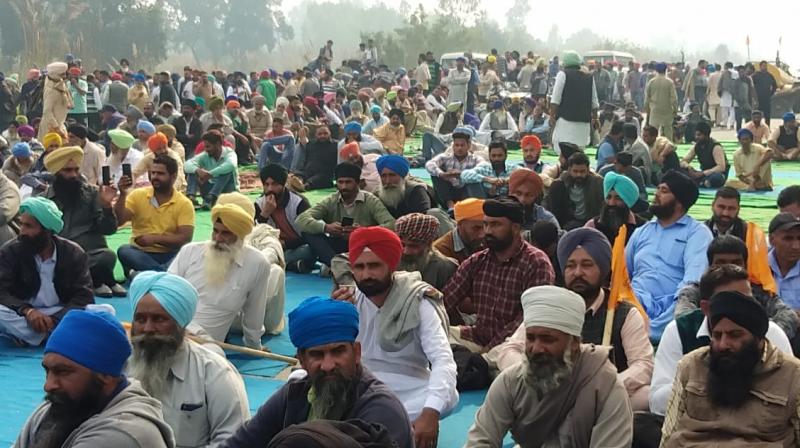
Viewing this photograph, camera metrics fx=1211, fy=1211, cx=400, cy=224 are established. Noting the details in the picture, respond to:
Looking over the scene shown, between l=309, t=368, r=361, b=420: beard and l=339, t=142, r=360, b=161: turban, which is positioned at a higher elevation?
l=309, t=368, r=361, b=420: beard

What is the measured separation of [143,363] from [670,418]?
1704 millimetres

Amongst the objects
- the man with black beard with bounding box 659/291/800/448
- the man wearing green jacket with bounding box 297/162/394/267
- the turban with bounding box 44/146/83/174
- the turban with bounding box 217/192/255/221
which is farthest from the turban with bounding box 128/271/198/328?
the man wearing green jacket with bounding box 297/162/394/267

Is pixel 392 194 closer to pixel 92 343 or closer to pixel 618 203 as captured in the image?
pixel 618 203

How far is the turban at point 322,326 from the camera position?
339cm

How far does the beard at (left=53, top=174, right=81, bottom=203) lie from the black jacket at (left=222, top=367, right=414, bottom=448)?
4509mm

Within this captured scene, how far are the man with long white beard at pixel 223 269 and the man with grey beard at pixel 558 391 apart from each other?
250 centimetres

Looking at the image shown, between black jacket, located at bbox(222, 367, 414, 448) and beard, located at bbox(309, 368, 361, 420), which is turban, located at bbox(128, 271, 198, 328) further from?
beard, located at bbox(309, 368, 361, 420)

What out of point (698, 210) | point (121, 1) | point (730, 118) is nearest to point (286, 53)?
point (121, 1)

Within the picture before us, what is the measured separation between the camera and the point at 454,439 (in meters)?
5.04

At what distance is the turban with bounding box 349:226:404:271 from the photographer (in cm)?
479

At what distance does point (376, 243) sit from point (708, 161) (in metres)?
9.74

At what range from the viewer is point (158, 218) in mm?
7762

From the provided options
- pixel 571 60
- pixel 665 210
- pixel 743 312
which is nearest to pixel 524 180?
pixel 665 210

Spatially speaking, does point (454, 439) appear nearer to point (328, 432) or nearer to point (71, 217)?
point (328, 432)
